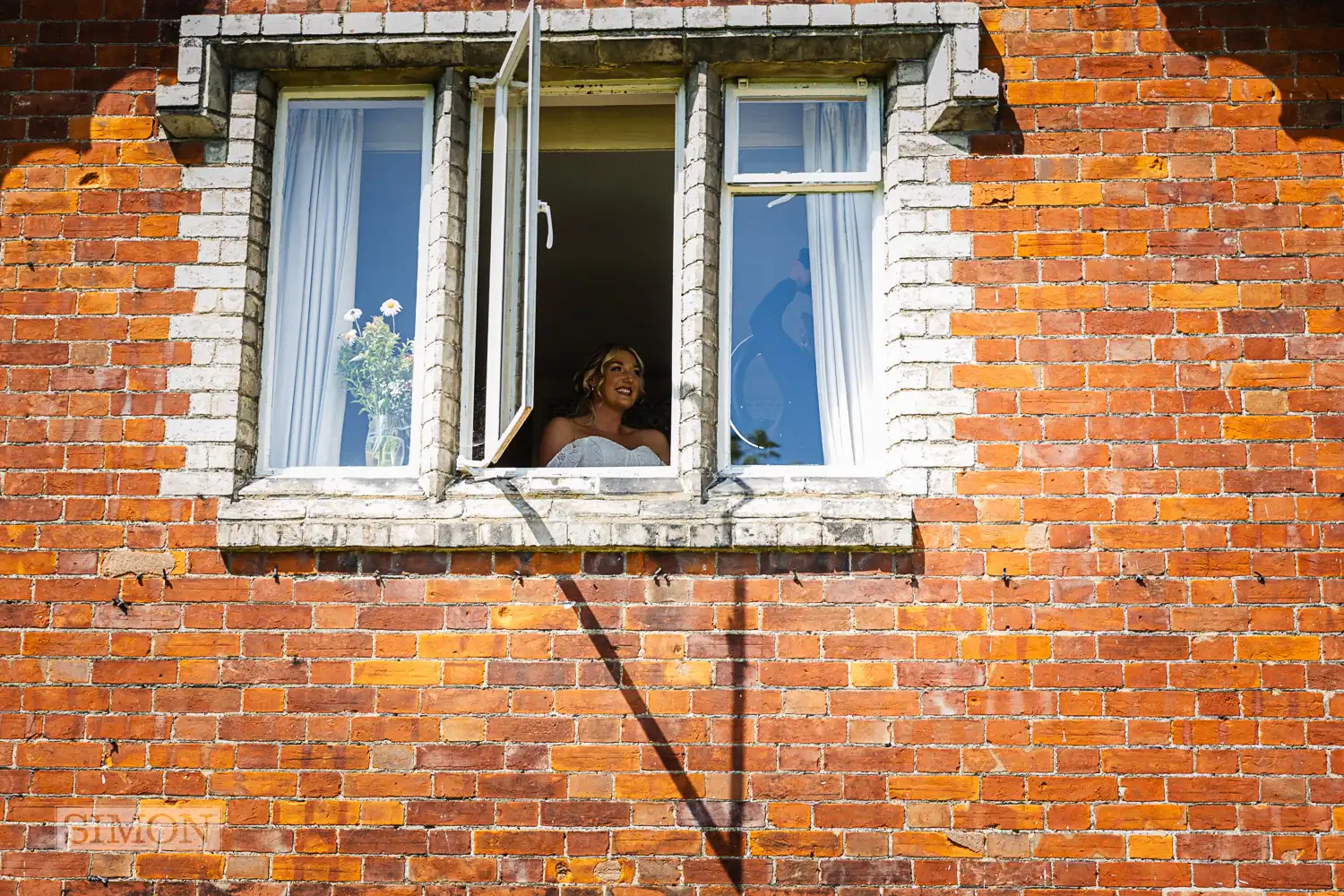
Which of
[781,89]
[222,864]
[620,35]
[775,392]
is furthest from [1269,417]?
[222,864]

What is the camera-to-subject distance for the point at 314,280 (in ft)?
17.2

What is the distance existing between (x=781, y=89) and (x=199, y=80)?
2.32m

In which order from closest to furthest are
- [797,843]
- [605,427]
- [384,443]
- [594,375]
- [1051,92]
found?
[797,843]
[1051,92]
[384,443]
[605,427]
[594,375]

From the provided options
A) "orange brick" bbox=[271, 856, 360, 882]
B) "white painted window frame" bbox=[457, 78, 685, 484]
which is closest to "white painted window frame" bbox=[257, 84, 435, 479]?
"white painted window frame" bbox=[457, 78, 685, 484]

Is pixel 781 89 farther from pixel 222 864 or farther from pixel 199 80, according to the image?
pixel 222 864

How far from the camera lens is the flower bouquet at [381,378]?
5.10m

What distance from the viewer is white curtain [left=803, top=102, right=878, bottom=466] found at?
5.05 metres

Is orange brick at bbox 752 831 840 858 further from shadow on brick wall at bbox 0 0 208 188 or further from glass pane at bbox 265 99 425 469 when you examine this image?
shadow on brick wall at bbox 0 0 208 188

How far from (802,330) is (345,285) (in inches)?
74.6

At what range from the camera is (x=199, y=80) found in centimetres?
500

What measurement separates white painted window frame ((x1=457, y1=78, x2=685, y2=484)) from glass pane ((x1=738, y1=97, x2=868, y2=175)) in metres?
0.29

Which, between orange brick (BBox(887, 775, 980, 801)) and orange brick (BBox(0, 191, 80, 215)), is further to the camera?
orange brick (BBox(0, 191, 80, 215))

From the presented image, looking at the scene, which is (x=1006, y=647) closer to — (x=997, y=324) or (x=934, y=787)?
(x=934, y=787)

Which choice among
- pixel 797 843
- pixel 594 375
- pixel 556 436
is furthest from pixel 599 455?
pixel 797 843
